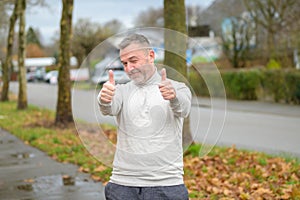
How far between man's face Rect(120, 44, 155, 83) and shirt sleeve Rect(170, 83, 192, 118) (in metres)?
0.19

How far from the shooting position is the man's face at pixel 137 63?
10.4ft

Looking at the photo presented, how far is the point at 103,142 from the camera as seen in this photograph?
3906mm

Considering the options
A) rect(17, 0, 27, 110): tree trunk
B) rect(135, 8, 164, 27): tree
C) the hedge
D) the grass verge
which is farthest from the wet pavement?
rect(135, 8, 164, 27): tree

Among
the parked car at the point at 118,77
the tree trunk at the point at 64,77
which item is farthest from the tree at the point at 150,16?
the parked car at the point at 118,77

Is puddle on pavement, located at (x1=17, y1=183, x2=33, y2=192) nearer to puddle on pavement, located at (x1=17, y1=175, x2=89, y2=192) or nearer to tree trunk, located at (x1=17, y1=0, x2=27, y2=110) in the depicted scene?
puddle on pavement, located at (x1=17, y1=175, x2=89, y2=192)

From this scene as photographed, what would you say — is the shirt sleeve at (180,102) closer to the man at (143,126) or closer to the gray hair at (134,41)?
the man at (143,126)

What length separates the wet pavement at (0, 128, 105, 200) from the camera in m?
6.82

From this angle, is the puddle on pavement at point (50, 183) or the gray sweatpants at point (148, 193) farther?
the puddle on pavement at point (50, 183)

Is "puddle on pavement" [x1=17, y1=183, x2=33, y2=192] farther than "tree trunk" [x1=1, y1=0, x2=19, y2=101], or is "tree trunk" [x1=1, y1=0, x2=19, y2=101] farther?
"tree trunk" [x1=1, y1=0, x2=19, y2=101]

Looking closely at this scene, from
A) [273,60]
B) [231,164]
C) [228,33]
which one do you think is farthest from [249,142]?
[228,33]

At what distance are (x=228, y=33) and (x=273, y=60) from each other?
6.31m

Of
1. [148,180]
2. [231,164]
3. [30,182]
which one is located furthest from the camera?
[231,164]

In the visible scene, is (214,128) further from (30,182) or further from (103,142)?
(30,182)

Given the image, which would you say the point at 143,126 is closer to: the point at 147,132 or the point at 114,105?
the point at 147,132
